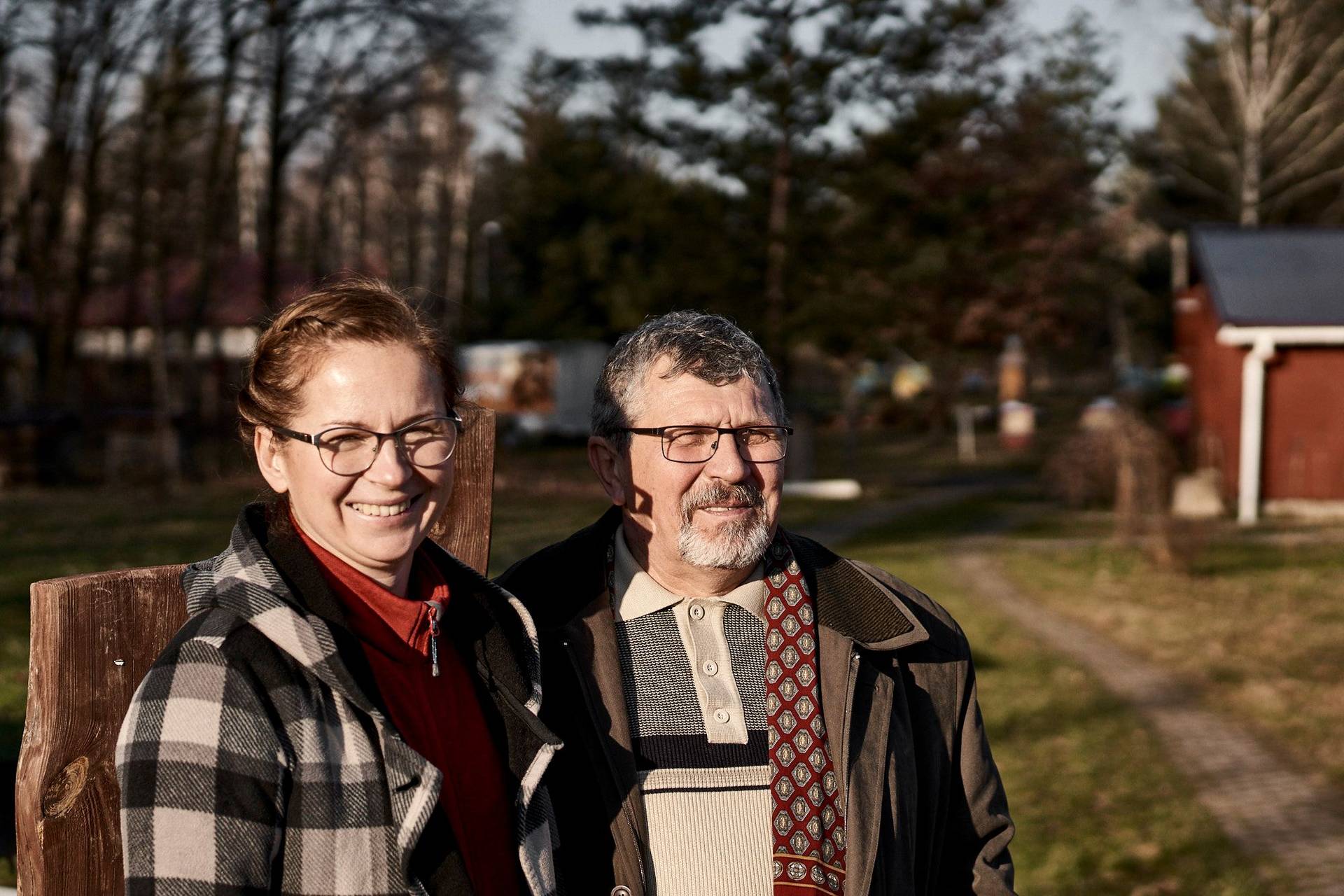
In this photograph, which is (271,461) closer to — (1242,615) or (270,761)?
(270,761)

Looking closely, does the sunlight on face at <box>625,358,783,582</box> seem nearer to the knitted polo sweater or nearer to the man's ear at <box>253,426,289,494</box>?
the knitted polo sweater

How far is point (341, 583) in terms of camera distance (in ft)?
6.17

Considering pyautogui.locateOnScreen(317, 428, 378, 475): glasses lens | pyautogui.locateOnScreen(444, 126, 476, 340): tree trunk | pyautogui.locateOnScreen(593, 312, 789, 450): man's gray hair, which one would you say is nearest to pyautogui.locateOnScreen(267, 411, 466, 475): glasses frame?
pyautogui.locateOnScreen(317, 428, 378, 475): glasses lens

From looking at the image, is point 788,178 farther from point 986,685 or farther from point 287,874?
point 287,874

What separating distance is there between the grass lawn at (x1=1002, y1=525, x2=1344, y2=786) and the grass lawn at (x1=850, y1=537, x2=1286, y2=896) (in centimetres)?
82

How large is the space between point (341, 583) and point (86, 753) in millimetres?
425

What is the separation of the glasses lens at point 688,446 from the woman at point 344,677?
1.68ft

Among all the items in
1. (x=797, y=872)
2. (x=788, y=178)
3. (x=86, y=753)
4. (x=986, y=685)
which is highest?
(x=788, y=178)

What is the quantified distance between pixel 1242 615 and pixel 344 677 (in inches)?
407

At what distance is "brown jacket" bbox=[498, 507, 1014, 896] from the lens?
2273 millimetres

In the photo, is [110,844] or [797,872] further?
[797,872]

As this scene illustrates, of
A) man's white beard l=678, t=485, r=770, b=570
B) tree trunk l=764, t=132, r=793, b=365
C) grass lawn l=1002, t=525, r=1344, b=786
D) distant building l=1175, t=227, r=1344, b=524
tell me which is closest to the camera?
man's white beard l=678, t=485, r=770, b=570

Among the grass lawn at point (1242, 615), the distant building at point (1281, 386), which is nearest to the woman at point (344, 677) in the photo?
the grass lawn at point (1242, 615)

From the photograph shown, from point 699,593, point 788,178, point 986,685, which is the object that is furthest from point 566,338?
point 699,593
